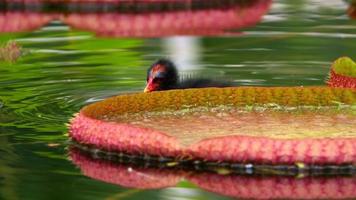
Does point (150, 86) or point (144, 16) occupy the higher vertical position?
point (150, 86)

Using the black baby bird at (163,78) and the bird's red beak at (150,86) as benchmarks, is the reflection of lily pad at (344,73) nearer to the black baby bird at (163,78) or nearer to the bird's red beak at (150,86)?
the black baby bird at (163,78)

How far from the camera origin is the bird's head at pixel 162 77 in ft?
25.6

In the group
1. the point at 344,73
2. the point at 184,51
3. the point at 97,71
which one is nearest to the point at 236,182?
the point at 344,73

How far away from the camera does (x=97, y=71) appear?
29.5ft

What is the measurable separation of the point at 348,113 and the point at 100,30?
20.2ft

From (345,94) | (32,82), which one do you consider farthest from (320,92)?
(32,82)

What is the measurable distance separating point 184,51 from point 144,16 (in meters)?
3.82

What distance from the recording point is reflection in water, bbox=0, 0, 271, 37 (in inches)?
488

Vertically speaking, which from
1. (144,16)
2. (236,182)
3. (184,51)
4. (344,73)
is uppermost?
(344,73)

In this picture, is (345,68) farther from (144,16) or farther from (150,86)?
(144,16)

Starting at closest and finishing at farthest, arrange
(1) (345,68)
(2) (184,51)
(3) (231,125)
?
(3) (231,125) → (1) (345,68) → (2) (184,51)

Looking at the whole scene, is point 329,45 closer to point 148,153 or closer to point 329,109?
point 329,109

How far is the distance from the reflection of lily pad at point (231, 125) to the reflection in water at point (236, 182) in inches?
4.3

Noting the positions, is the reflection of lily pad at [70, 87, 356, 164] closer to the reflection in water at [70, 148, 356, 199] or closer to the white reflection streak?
the reflection in water at [70, 148, 356, 199]
